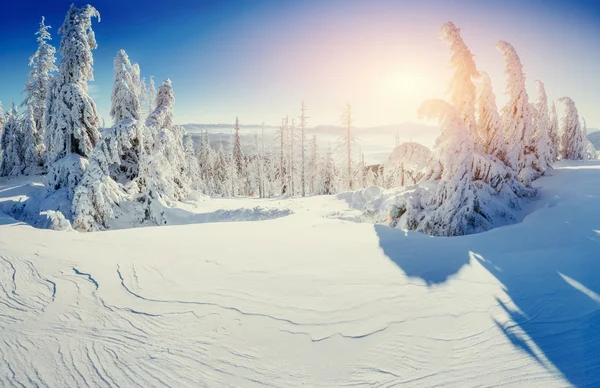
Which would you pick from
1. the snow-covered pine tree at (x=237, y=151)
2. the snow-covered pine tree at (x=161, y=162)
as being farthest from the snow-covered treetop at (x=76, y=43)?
the snow-covered pine tree at (x=237, y=151)

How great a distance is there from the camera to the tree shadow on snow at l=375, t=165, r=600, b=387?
2.56m

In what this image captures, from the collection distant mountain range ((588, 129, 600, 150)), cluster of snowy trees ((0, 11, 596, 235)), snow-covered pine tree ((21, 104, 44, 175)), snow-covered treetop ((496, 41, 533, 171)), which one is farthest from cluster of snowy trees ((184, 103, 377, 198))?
distant mountain range ((588, 129, 600, 150))

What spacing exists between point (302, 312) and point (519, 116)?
59.6 ft

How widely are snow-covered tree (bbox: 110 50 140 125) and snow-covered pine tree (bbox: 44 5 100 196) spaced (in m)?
4.91

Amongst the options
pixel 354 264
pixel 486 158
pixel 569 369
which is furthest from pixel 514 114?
pixel 569 369

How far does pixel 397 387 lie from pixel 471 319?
139 cm

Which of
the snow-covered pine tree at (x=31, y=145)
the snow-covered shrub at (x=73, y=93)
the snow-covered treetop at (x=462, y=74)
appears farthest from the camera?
the snow-covered pine tree at (x=31, y=145)

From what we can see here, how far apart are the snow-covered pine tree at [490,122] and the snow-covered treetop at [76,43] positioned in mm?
20047

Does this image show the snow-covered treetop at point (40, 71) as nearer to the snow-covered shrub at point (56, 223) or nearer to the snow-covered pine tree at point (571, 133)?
the snow-covered shrub at point (56, 223)

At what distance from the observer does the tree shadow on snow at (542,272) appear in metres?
2.56

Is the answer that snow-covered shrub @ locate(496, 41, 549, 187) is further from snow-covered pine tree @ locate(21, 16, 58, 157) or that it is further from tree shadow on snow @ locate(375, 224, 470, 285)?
snow-covered pine tree @ locate(21, 16, 58, 157)

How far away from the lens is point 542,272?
4.08 metres

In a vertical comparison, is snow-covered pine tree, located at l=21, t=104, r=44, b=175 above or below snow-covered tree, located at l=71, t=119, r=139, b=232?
above

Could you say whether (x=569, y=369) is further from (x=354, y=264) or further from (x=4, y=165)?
(x=4, y=165)
